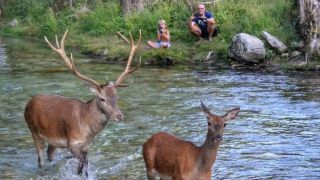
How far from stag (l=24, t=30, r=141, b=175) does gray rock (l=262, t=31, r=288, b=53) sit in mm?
8662

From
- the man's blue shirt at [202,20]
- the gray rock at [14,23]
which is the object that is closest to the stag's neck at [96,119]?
the man's blue shirt at [202,20]

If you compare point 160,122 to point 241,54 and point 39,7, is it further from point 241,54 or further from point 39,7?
point 39,7

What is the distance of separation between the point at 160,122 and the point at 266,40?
6367 millimetres

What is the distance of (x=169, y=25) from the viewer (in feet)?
68.6

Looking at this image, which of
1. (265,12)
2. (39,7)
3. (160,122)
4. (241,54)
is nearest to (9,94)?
(160,122)

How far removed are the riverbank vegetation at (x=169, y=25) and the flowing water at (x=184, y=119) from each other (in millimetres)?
962

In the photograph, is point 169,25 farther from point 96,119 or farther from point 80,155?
point 80,155

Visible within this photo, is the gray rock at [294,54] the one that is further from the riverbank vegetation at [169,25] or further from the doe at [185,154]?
the doe at [185,154]

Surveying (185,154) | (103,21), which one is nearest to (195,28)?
(103,21)

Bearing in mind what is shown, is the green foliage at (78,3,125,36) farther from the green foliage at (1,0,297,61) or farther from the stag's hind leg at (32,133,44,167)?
the stag's hind leg at (32,133,44,167)

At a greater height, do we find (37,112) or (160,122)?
(37,112)

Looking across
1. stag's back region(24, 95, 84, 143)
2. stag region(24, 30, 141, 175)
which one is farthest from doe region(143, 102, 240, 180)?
stag's back region(24, 95, 84, 143)

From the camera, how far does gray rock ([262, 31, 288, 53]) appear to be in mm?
16516

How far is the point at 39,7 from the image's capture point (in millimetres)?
31906
